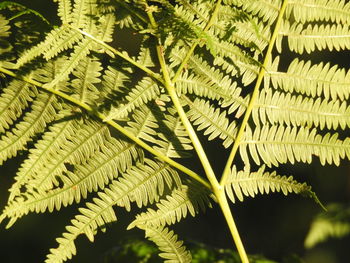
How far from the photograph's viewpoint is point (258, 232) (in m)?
2.81

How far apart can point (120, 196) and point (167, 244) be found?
14cm

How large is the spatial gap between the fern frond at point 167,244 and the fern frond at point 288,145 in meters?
0.23

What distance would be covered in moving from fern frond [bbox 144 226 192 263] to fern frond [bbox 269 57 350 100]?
1.33ft

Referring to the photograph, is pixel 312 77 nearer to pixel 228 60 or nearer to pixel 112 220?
pixel 228 60

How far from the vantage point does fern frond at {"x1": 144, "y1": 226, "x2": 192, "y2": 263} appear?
Answer: 975 millimetres

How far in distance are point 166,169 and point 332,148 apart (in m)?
0.36

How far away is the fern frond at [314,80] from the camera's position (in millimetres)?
1064

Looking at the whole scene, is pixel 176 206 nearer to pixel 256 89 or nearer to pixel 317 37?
pixel 256 89

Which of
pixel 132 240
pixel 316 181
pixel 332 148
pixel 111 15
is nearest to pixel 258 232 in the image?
pixel 316 181

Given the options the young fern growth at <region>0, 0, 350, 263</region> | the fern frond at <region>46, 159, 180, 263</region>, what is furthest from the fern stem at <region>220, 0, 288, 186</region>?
the fern frond at <region>46, 159, 180, 263</region>

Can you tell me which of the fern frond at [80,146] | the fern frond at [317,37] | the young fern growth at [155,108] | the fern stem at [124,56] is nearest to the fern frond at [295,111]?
the young fern growth at [155,108]

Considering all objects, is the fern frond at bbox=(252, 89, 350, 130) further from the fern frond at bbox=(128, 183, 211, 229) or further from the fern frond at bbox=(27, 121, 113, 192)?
the fern frond at bbox=(27, 121, 113, 192)

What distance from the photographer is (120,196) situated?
1024 mm

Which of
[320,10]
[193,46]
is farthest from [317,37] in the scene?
[193,46]
